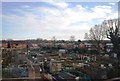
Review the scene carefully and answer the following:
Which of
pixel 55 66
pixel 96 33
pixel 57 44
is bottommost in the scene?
pixel 55 66

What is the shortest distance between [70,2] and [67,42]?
42cm

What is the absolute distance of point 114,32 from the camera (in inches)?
80.0

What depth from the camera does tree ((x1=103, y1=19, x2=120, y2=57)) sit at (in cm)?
200

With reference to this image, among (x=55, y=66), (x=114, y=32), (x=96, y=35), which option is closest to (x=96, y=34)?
(x=96, y=35)

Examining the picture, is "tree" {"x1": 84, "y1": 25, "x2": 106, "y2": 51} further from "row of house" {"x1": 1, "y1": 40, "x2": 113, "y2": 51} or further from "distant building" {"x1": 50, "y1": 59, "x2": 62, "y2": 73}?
"distant building" {"x1": 50, "y1": 59, "x2": 62, "y2": 73}

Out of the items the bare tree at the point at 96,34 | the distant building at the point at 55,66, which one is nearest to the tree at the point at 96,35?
the bare tree at the point at 96,34

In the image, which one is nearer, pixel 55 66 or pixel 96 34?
pixel 55 66

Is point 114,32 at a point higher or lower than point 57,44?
higher

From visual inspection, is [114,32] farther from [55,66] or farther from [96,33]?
[55,66]

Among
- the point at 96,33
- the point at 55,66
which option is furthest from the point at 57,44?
the point at 96,33

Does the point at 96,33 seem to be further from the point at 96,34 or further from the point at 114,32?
the point at 114,32

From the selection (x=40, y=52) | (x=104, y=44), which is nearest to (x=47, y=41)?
(x=40, y=52)

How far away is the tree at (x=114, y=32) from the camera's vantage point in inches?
78.6

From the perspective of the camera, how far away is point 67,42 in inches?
79.4
